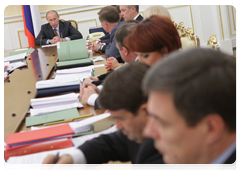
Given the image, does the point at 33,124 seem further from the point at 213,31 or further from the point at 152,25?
the point at 213,31

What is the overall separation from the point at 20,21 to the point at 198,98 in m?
7.00

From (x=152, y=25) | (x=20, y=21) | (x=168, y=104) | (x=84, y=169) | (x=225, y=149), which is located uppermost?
(x=20, y=21)

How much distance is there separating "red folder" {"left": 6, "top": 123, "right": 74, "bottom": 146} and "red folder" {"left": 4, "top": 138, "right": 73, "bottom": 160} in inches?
1.0

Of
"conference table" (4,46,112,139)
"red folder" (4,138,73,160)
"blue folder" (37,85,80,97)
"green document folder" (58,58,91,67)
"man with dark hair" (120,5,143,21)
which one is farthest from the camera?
"man with dark hair" (120,5,143,21)

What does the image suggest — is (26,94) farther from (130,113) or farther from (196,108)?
(196,108)

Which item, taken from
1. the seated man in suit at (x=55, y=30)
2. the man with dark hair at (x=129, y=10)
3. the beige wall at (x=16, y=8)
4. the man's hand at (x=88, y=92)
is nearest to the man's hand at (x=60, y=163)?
the man's hand at (x=88, y=92)

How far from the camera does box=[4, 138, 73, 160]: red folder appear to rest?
1.17m

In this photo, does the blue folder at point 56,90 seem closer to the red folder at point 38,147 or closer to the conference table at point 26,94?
the conference table at point 26,94

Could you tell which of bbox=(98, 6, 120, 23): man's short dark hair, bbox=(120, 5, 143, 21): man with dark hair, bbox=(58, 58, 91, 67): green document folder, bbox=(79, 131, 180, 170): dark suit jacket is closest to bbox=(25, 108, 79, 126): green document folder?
bbox=(79, 131, 180, 170): dark suit jacket

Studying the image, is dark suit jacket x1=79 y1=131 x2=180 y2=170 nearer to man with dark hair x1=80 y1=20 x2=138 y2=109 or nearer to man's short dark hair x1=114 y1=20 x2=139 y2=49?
man with dark hair x1=80 y1=20 x2=138 y2=109

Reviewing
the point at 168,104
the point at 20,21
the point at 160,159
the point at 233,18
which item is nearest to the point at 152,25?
the point at 160,159

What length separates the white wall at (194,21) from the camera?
6008 mm

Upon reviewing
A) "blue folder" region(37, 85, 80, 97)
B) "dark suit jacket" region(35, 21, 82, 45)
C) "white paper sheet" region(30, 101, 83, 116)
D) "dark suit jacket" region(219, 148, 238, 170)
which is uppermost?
"dark suit jacket" region(35, 21, 82, 45)

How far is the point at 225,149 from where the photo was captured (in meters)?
0.60
